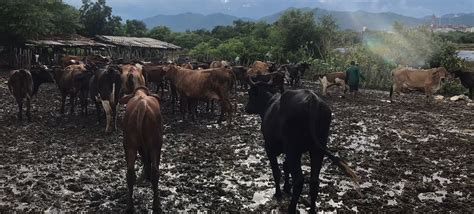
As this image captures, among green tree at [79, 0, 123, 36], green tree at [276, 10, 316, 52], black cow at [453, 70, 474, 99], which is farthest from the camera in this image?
green tree at [79, 0, 123, 36]

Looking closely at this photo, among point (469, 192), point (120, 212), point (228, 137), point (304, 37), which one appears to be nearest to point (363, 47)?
point (304, 37)

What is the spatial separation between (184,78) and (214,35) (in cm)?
5733

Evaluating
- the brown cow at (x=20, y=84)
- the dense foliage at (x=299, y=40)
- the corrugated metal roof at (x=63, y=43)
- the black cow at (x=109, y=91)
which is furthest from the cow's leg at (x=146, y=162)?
the corrugated metal roof at (x=63, y=43)

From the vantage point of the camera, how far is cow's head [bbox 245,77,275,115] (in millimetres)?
7941

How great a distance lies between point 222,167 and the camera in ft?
29.0

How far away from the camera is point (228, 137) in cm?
1172

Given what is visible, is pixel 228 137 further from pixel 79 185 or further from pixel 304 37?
pixel 304 37

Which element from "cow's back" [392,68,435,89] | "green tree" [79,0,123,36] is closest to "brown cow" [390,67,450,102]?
"cow's back" [392,68,435,89]

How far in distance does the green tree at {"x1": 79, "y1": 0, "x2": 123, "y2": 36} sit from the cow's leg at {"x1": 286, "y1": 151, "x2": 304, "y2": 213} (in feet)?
159

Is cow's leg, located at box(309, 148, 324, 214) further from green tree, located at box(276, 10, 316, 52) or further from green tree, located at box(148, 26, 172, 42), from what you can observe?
green tree, located at box(148, 26, 172, 42)

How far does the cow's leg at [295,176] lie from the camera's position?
20.1ft

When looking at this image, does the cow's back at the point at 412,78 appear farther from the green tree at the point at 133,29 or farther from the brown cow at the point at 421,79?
the green tree at the point at 133,29

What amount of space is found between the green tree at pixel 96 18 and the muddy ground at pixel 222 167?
38.9 m

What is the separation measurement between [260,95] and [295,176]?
7.17 feet
